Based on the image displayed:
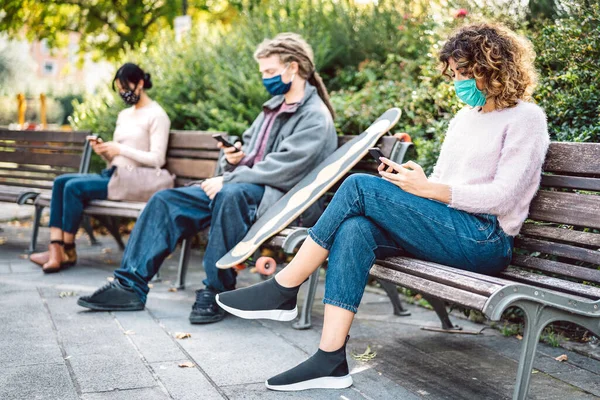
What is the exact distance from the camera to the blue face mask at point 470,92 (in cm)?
308

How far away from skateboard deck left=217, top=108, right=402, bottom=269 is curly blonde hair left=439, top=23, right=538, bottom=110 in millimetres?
1059

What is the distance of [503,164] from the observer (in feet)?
9.64

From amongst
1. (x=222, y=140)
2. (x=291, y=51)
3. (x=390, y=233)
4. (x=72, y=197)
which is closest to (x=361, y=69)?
(x=291, y=51)

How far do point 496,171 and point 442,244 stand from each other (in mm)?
407

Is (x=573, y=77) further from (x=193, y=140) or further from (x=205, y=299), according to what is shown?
(x=193, y=140)

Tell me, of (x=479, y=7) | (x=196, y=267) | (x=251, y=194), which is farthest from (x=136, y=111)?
(x=479, y=7)

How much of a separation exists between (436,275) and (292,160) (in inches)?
65.6

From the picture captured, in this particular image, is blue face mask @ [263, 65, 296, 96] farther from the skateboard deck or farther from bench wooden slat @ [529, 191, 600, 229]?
bench wooden slat @ [529, 191, 600, 229]

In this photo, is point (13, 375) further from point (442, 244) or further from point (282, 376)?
point (442, 244)

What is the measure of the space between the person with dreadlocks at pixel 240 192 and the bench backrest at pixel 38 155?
2.46m

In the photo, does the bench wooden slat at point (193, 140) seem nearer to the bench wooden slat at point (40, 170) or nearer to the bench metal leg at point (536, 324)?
the bench wooden slat at point (40, 170)

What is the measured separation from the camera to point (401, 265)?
120 inches

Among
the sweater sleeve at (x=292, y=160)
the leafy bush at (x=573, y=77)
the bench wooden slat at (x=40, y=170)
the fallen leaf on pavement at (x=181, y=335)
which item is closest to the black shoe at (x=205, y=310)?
the fallen leaf on pavement at (x=181, y=335)

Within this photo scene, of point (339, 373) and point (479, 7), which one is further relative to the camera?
point (479, 7)
